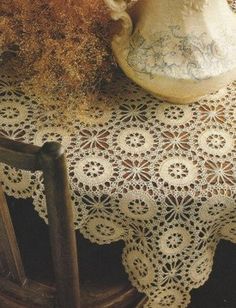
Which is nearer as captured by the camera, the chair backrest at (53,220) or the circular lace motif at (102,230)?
the chair backrest at (53,220)

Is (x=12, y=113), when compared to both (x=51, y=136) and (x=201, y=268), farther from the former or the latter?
(x=201, y=268)

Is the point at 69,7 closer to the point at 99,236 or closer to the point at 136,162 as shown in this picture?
the point at 136,162

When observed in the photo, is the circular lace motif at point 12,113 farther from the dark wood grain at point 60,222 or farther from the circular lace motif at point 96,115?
the dark wood grain at point 60,222

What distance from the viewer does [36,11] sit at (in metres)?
0.92

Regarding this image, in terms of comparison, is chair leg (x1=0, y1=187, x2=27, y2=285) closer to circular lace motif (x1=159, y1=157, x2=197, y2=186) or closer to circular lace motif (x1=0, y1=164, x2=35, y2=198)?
circular lace motif (x1=0, y1=164, x2=35, y2=198)

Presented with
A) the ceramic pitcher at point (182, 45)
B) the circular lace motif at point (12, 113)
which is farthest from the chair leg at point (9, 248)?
the ceramic pitcher at point (182, 45)

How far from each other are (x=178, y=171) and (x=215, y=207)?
8 cm

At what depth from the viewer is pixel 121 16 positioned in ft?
2.73

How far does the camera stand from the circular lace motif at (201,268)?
0.85m

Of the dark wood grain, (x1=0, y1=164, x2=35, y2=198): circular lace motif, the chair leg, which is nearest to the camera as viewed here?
the dark wood grain

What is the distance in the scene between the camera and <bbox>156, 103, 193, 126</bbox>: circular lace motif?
91 centimetres

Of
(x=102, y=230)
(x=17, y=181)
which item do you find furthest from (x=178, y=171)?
(x=17, y=181)

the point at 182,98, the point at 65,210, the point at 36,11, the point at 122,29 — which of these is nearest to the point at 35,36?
the point at 36,11

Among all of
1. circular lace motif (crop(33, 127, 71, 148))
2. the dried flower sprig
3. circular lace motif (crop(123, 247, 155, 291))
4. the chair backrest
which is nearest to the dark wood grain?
the chair backrest
